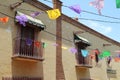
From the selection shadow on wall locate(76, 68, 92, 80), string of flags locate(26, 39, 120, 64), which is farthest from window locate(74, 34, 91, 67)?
shadow on wall locate(76, 68, 92, 80)

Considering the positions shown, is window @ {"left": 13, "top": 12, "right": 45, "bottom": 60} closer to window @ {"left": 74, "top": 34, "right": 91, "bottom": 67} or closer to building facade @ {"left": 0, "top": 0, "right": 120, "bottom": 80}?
building facade @ {"left": 0, "top": 0, "right": 120, "bottom": 80}

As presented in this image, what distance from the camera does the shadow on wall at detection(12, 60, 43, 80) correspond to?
46.3 ft

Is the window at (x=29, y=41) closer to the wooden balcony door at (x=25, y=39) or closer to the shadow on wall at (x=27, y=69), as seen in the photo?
the wooden balcony door at (x=25, y=39)

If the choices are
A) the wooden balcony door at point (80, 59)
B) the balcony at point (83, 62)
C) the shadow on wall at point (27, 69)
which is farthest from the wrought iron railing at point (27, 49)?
the wooden balcony door at point (80, 59)

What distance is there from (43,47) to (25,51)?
174 centimetres

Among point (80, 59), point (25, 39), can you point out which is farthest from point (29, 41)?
point (80, 59)

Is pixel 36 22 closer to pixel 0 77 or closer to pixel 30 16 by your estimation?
pixel 30 16

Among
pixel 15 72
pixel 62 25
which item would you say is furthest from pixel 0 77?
pixel 62 25

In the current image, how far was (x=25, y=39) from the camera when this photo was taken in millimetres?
14609

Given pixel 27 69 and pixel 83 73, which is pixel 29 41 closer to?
pixel 27 69

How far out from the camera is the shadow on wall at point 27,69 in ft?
46.3

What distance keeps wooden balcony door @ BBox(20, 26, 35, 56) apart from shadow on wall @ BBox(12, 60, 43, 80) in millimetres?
521

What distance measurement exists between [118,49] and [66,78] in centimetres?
983

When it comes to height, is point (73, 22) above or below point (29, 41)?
above
